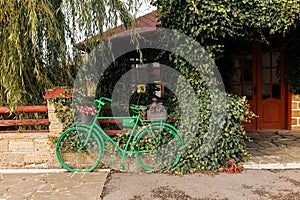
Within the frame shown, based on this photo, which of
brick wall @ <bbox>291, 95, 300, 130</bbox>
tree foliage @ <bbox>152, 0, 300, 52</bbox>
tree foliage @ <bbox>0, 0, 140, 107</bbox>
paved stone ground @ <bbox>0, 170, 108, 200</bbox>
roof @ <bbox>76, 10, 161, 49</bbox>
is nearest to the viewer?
paved stone ground @ <bbox>0, 170, 108, 200</bbox>

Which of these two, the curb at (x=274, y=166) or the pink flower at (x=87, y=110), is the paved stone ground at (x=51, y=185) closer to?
the pink flower at (x=87, y=110)

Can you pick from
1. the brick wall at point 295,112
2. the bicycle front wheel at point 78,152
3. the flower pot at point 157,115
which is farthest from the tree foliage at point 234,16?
the brick wall at point 295,112

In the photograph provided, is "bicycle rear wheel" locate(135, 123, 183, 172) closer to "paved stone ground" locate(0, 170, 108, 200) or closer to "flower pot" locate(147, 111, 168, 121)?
"flower pot" locate(147, 111, 168, 121)

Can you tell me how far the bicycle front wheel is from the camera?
388 cm

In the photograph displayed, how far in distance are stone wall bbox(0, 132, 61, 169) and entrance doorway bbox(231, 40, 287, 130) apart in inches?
163

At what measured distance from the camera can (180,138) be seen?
3822mm

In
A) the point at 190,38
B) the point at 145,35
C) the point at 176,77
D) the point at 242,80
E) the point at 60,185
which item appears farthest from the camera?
the point at 242,80

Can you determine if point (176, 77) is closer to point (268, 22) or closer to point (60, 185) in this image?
point (268, 22)

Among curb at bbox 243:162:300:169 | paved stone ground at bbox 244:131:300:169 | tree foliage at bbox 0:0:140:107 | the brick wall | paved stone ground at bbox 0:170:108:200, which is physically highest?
tree foliage at bbox 0:0:140:107

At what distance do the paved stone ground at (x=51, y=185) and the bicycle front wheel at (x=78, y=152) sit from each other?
149 mm

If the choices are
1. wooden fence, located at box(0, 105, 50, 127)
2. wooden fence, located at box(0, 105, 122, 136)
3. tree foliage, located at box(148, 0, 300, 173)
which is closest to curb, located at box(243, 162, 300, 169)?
tree foliage, located at box(148, 0, 300, 173)

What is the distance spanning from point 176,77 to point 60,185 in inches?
88.0

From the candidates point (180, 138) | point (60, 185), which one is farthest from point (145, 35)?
point (60, 185)

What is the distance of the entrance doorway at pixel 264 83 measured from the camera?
609 centimetres
